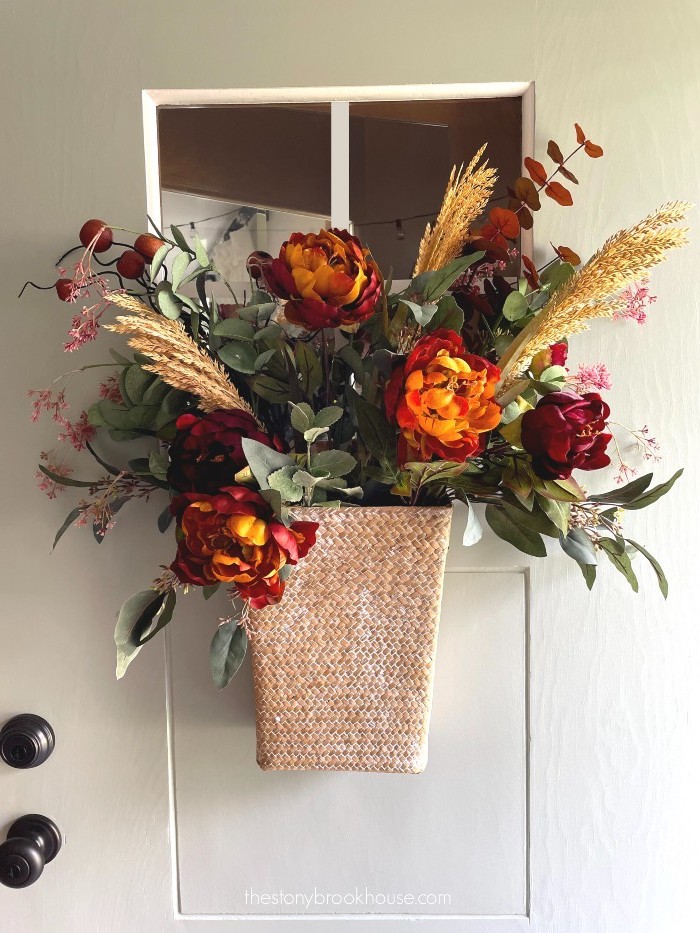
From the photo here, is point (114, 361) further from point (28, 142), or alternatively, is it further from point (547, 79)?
point (547, 79)

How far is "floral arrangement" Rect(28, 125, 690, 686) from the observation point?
0.51 metres

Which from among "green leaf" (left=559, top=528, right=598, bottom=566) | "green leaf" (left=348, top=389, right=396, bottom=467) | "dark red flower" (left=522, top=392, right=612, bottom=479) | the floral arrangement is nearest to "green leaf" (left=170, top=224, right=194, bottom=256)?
the floral arrangement

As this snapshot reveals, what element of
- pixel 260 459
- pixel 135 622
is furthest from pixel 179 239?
pixel 135 622

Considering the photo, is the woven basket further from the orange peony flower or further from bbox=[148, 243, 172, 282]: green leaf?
bbox=[148, 243, 172, 282]: green leaf

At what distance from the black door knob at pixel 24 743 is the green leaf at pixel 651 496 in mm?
671

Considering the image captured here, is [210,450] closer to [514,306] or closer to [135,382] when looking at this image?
[135,382]

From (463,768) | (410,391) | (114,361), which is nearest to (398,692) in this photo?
(463,768)

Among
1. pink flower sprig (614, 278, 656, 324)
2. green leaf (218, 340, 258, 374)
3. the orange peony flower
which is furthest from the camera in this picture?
pink flower sprig (614, 278, 656, 324)

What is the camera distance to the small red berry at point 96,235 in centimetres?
66

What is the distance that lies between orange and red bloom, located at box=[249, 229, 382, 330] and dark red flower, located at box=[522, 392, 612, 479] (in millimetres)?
162

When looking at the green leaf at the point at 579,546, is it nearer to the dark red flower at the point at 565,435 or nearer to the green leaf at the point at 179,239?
the dark red flower at the point at 565,435

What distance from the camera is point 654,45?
2.36 feet

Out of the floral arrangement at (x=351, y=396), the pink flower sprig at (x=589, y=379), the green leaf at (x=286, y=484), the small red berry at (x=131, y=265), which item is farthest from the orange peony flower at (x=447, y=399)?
the small red berry at (x=131, y=265)

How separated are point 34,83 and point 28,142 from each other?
63mm
